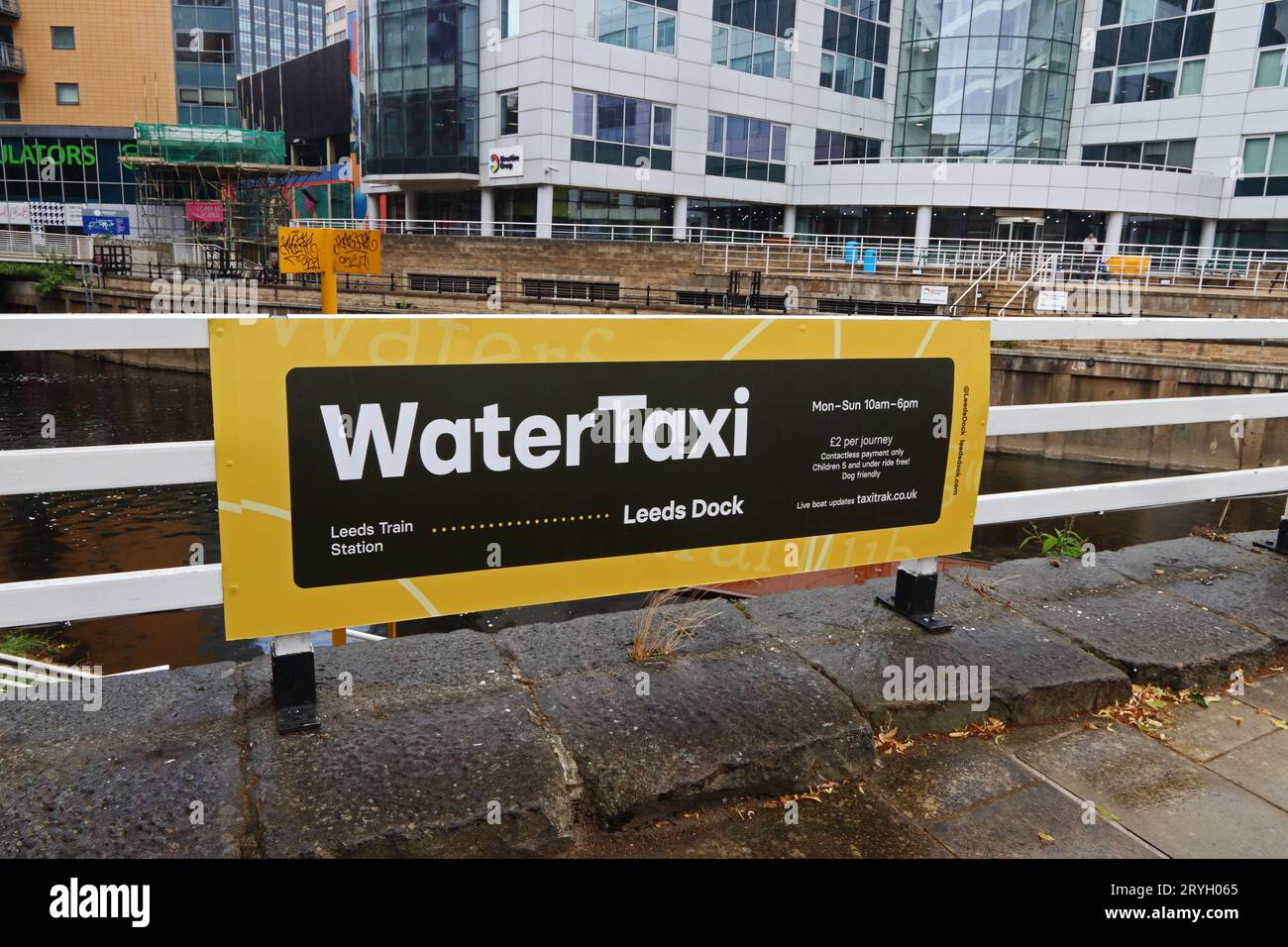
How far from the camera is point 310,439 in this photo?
2678 mm

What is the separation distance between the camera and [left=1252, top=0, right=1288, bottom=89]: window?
41281 mm

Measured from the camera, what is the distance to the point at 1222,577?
4.82 metres

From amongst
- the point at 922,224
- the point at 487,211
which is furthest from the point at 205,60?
the point at 922,224

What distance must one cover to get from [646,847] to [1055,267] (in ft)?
108

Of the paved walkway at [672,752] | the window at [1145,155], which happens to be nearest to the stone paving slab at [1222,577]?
the paved walkway at [672,752]

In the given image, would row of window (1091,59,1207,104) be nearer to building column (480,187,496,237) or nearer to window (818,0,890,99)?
window (818,0,890,99)

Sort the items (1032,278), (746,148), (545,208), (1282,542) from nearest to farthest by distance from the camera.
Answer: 1. (1282,542)
2. (1032,278)
3. (545,208)
4. (746,148)

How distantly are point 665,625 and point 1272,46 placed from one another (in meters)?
51.9

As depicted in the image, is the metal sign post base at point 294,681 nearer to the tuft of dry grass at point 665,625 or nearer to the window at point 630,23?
the tuft of dry grass at point 665,625

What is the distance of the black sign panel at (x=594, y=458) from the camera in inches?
108

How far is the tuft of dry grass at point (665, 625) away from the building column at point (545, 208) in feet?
128

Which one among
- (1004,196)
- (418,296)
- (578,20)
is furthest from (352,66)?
(1004,196)

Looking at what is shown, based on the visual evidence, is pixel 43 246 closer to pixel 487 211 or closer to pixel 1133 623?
pixel 487 211
